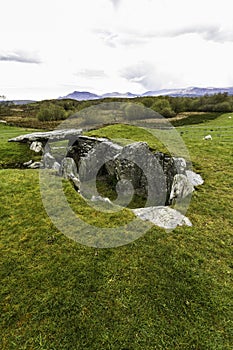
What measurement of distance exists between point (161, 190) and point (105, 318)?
11353mm

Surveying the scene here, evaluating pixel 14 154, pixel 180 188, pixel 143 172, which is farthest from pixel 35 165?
pixel 180 188

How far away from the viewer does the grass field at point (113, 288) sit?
21.5ft

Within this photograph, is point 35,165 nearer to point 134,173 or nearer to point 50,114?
point 134,173

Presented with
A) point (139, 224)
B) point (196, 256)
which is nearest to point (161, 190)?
point (139, 224)

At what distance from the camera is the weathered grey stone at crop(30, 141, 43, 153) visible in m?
25.1

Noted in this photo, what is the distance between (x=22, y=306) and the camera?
735cm

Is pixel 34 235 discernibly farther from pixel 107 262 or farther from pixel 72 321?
pixel 72 321

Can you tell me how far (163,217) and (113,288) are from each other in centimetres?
483

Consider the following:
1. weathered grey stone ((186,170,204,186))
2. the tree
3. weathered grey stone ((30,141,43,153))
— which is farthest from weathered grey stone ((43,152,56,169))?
the tree

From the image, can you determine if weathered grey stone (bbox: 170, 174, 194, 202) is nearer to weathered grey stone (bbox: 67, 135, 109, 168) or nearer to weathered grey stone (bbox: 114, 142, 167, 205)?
weathered grey stone (bbox: 114, 142, 167, 205)

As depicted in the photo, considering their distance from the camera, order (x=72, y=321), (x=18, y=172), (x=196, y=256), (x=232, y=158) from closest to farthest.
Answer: (x=72, y=321)
(x=196, y=256)
(x=18, y=172)
(x=232, y=158)

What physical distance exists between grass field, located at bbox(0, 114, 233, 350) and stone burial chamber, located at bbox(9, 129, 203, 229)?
1689 millimetres

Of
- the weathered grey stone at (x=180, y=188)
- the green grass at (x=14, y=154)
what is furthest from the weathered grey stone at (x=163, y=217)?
the green grass at (x=14, y=154)

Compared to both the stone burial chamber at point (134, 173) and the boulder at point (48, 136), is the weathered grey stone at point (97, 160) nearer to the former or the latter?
the stone burial chamber at point (134, 173)
